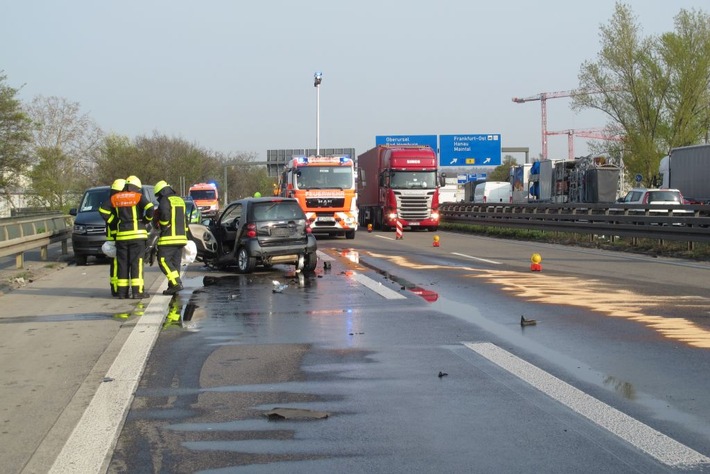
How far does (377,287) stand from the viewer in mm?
13719

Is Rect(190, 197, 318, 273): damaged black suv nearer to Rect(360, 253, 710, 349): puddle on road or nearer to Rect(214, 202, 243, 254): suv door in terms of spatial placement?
Rect(214, 202, 243, 254): suv door

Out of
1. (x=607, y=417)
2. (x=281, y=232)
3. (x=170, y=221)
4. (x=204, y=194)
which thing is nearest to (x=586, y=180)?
(x=204, y=194)

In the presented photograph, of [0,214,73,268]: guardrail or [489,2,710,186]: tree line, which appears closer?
[0,214,73,268]: guardrail

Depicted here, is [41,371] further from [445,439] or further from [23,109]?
[23,109]


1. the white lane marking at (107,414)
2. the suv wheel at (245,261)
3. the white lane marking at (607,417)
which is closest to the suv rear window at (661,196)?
the suv wheel at (245,261)

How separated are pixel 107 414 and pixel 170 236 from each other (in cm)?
721

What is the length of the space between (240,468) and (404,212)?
106ft

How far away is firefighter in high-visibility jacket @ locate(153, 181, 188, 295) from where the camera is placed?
42.3 feet

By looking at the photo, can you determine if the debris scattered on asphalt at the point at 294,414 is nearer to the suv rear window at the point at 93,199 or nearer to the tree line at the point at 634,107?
the suv rear window at the point at 93,199

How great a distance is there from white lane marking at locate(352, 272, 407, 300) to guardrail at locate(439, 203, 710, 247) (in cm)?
902

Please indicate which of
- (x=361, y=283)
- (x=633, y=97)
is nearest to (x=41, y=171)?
(x=361, y=283)

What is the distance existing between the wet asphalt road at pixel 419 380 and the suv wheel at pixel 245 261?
2.75 metres

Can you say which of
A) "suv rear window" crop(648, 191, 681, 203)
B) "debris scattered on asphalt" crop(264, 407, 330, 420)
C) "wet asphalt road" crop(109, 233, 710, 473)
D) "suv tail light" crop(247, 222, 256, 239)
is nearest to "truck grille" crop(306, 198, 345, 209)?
"suv rear window" crop(648, 191, 681, 203)

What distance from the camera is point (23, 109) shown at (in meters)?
43.2
